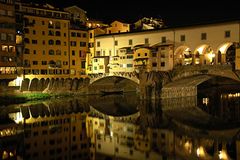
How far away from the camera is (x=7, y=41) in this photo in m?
41.6

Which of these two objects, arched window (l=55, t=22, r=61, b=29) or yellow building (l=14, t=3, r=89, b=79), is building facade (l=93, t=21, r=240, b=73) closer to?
yellow building (l=14, t=3, r=89, b=79)

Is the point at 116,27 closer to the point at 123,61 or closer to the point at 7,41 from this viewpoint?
the point at 123,61

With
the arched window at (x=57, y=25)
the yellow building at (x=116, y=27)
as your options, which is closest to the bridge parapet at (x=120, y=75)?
the arched window at (x=57, y=25)

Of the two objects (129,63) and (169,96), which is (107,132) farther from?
(129,63)

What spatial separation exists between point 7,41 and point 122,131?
80.4ft

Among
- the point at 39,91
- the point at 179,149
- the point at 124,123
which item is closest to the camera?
the point at 179,149

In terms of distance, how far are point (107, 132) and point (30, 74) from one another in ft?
85.8

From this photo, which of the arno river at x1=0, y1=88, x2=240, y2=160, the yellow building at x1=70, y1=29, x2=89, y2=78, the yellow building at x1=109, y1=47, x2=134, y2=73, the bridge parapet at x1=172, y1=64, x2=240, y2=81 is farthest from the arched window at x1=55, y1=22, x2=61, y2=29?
the bridge parapet at x1=172, y1=64, x2=240, y2=81

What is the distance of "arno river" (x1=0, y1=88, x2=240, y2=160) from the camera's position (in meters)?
17.6

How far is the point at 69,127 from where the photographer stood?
25.0 m

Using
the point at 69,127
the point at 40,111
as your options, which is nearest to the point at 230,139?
the point at 69,127

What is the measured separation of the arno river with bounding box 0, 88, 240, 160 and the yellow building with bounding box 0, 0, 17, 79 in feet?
23.4

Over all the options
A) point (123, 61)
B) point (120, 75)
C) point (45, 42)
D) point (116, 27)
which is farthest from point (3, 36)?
point (116, 27)

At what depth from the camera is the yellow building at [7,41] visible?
41.1 m
